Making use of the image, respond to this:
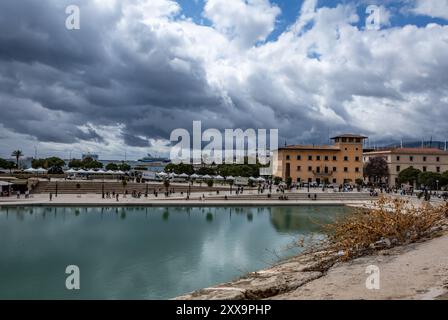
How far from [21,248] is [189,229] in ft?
31.2

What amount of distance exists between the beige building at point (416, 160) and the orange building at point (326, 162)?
715cm

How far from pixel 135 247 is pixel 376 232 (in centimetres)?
1372

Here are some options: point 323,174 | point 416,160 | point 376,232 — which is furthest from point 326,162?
point 376,232

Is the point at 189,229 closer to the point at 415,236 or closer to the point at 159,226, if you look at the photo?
the point at 159,226

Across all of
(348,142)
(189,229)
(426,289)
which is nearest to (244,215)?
(189,229)

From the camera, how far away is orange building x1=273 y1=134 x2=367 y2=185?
61219mm

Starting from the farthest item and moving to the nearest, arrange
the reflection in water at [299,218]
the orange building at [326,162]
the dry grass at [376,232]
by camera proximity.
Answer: the orange building at [326,162], the reflection in water at [299,218], the dry grass at [376,232]

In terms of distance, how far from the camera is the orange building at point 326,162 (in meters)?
61.2

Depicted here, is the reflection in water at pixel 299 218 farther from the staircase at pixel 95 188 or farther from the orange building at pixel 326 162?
the orange building at pixel 326 162

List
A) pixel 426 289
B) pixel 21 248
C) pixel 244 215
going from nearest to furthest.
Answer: pixel 426 289
pixel 21 248
pixel 244 215

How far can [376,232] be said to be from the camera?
22.0ft

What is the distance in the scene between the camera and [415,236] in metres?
6.93

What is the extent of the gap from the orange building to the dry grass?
5417 cm

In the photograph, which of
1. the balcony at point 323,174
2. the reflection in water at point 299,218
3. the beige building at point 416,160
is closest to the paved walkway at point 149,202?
the reflection in water at point 299,218
